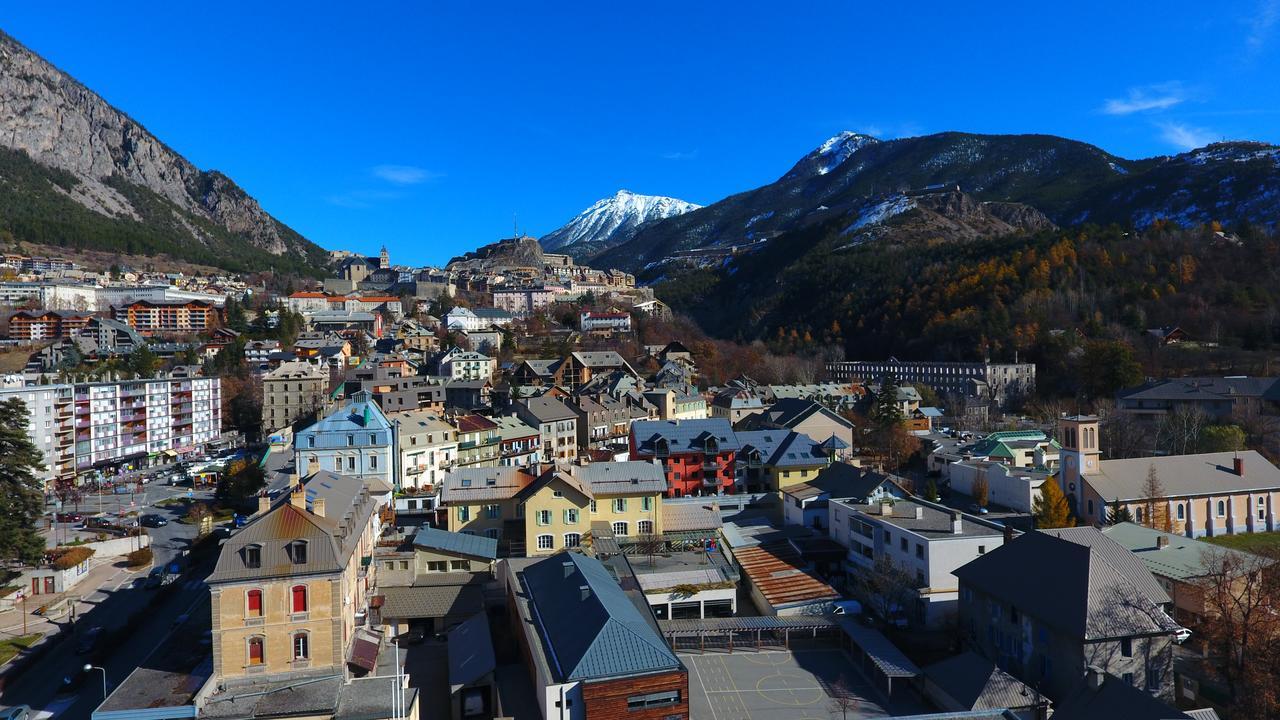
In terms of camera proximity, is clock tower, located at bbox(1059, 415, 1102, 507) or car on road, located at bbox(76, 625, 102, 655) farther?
clock tower, located at bbox(1059, 415, 1102, 507)

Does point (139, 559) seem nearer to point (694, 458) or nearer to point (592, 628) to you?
point (694, 458)

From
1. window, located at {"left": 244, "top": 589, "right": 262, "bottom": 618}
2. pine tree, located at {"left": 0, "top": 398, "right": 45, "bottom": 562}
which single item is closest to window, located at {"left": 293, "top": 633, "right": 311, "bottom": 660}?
window, located at {"left": 244, "top": 589, "right": 262, "bottom": 618}

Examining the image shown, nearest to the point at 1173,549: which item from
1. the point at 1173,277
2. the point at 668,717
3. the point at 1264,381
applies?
the point at 668,717

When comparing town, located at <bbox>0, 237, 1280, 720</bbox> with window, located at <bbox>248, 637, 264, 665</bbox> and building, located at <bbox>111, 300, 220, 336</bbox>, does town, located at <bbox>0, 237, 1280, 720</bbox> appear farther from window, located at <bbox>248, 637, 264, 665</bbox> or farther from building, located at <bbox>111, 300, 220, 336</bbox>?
building, located at <bbox>111, 300, 220, 336</bbox>

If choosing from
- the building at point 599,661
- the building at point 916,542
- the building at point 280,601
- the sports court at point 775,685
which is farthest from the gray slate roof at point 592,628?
the building at point 916,542

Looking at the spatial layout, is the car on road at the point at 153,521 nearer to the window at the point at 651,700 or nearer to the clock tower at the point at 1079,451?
Result: the window at the point at 651,700
